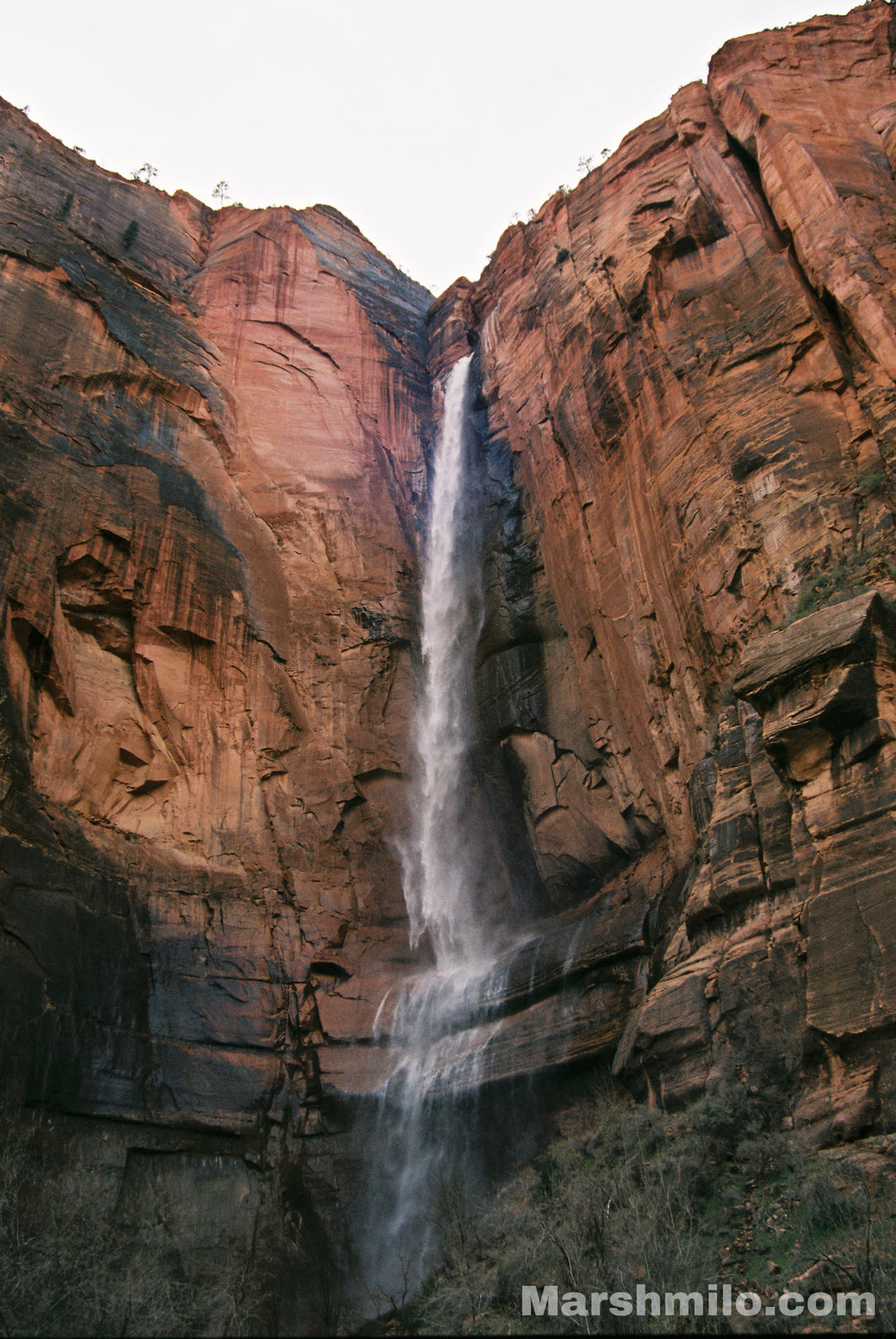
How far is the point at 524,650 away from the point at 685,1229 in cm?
1486

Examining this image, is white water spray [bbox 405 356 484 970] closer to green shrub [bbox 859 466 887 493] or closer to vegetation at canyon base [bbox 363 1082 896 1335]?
vegetation at canyon base [bbox 363 1082 896 1335]

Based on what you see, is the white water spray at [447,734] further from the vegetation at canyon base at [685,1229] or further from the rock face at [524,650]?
the vegetation at canyon base at [685,1229]

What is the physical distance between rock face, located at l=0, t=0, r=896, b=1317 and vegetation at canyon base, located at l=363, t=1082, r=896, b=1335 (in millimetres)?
658

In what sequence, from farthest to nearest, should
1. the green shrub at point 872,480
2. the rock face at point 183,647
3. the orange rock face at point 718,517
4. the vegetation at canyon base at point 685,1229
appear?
1. the rock face at point 183,647
2. the green shrub at point 872,480
3. the orange rock face at point 718,517
4. the vegetation at canyon base at point 685,1229

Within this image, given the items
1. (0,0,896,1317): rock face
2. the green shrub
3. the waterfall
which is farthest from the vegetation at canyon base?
the green shrub

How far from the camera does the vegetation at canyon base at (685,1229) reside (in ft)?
29.4

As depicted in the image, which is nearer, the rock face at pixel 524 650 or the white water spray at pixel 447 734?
the rock face at pixel 524 650

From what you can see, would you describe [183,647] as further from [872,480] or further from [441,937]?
[872,480]

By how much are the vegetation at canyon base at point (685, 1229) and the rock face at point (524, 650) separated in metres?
0.66

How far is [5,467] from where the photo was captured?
67.9 feet

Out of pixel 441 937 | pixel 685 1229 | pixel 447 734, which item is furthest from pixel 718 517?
pixel 685 1229

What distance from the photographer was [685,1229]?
1066 centimetres

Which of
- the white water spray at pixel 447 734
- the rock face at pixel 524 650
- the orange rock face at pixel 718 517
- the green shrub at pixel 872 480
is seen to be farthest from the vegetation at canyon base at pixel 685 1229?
the green shrub at pixel 872 480

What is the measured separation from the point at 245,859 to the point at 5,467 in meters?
9.50
